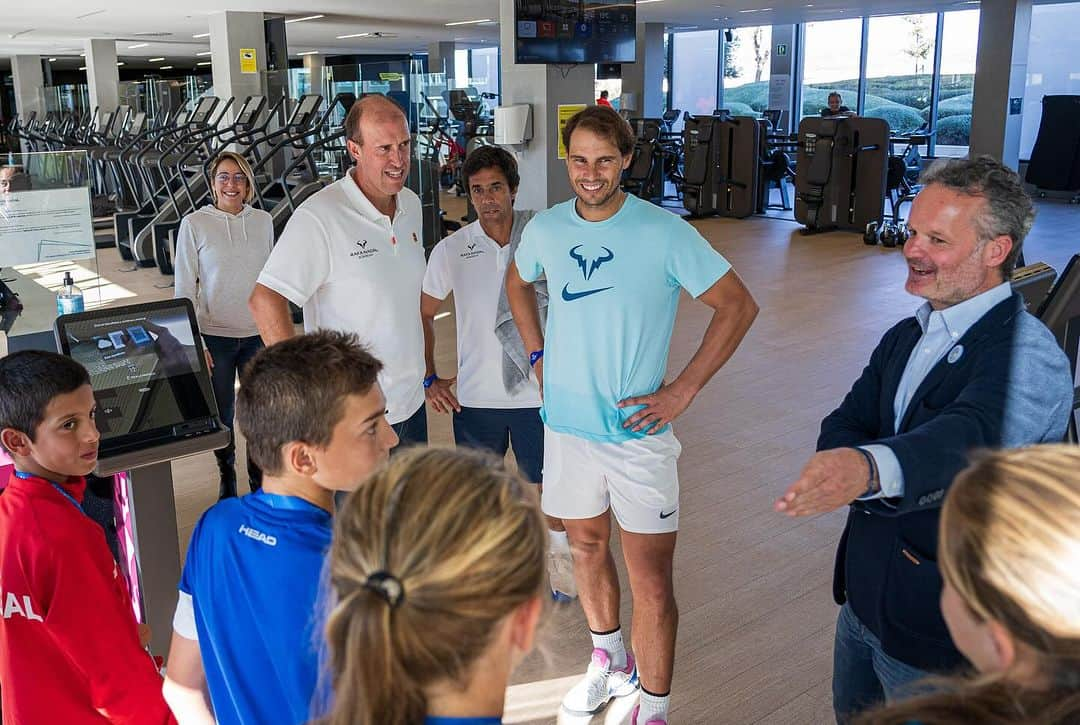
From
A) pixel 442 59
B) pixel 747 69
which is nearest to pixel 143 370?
pixel 747 69

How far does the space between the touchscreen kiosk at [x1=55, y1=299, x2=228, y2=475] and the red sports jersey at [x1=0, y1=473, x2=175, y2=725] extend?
1.98 feet

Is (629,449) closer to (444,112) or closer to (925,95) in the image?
(444,112)

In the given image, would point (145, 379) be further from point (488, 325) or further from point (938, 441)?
point (938, 441)

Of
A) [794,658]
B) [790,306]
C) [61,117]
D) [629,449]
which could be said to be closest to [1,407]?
[629,449]

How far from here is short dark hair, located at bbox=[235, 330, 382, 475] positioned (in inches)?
56.7

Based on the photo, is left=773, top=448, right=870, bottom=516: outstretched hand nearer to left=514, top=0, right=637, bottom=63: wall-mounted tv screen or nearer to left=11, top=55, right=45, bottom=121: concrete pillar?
left=514, top=0, right=637, bottom=63: wall-mounted tv screen

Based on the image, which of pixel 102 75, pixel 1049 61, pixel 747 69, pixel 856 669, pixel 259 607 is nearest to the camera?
pixel 259 607

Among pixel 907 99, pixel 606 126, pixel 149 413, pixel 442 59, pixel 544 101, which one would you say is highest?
pixel 442 59

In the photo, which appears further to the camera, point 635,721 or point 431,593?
point 635,721

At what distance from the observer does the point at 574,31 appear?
21.2 feet

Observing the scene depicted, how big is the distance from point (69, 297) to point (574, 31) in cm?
416

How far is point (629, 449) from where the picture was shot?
250 cm

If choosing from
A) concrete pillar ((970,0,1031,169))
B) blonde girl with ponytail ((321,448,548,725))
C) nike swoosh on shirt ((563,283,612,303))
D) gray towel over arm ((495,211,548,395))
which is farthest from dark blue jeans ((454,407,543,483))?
concrete pillar ((970,0,1031,169))

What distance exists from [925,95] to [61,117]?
572 inches
